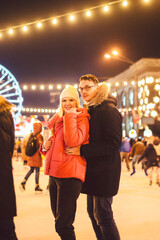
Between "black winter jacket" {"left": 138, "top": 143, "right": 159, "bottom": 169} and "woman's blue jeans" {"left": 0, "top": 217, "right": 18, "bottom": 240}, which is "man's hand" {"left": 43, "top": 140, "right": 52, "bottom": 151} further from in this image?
"black winter jacket" {"left": 138, "top": 143, "right": 159, "bottom": 169}

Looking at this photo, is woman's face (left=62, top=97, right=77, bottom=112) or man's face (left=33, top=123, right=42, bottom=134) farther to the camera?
man's face (left=33, top=123, right=42, bottom=134)

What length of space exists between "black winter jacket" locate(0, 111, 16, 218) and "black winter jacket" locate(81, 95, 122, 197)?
688 mm

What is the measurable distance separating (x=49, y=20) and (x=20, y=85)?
18.9m

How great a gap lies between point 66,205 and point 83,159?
1.54 feet

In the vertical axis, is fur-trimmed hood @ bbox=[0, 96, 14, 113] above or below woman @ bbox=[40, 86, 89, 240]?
above

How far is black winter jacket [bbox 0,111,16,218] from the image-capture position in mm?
3025

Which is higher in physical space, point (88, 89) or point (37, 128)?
point (88, 89)

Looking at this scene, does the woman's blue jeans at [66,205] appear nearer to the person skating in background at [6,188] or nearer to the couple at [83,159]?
the couple at [83,159]

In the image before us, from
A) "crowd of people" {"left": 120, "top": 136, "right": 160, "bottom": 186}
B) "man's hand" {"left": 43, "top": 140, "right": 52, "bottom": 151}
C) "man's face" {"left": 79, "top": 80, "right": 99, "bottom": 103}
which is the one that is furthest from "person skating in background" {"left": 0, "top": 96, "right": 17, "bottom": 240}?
"crowd of people" {"left": 120, "top": 136, "right": 160, "bottom": 186}

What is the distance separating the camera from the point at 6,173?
10.1ft

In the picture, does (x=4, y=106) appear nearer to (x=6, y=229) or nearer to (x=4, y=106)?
(x=4, y=106)

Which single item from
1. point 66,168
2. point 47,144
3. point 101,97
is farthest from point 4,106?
point 101,97

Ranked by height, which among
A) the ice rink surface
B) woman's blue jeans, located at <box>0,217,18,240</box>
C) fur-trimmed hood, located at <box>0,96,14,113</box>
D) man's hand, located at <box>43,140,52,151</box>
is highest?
fur-trimmed hood, located at <box>0,96,14,113</box>

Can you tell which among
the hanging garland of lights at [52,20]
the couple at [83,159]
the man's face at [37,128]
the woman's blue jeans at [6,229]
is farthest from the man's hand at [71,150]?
the hanging garland of lights at [52,20]
